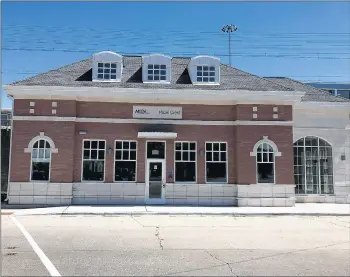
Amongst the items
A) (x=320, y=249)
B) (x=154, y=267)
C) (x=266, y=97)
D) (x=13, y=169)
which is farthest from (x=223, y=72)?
(x=154, y=267)

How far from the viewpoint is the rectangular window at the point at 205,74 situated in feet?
62.3

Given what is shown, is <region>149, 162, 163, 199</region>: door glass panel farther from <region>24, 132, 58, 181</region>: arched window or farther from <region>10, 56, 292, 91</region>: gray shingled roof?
<region>24, 132, 58, 181</region>: arched window

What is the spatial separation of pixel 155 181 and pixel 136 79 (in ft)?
18.2

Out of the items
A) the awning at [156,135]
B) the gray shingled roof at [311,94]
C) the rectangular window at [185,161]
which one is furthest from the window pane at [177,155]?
the gray shingled roof at [311,94]

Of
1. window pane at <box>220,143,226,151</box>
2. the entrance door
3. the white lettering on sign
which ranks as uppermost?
the white lettering on sign

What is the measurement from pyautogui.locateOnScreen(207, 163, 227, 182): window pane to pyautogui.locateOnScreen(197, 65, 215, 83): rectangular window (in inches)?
180

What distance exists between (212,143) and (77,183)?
22.5ft

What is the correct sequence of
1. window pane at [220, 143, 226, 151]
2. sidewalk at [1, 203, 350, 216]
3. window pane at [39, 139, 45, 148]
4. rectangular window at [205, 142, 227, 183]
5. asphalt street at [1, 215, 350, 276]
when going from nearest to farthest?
asphalt street at [1, 215, 350, 276] < sidewalk at [1, 203, 350, 216] < window pane at [39, 139, 45, 148] < rectangular window at [205, 142, 227, 183] < window pane at [220, 143, 226, 151]

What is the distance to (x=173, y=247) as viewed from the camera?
8.30m

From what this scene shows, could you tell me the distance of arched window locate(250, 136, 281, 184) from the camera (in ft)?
57.7

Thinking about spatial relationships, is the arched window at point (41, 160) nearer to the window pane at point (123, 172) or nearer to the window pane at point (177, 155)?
the window pane at point (123, 172)

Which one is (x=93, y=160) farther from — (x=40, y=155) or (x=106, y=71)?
(x=106, y=71)

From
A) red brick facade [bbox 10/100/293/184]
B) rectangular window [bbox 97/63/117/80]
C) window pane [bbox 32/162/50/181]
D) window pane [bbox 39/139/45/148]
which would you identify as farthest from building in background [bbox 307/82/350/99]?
window pane [bbox 32/162/50/181]

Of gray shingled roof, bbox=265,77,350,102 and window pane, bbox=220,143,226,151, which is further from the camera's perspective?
gray shingled roof, bbox=265,77,350,102
